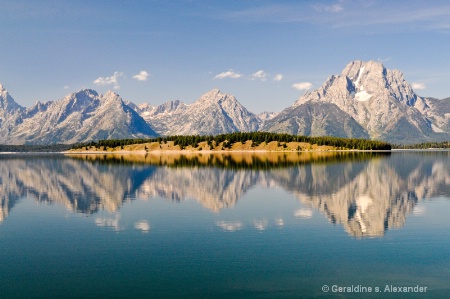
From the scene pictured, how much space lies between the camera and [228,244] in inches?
1759

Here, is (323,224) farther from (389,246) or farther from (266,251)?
(266,251)

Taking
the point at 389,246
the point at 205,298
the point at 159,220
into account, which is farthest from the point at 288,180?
the point at 205,298

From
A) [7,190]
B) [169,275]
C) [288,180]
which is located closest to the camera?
[169,275]

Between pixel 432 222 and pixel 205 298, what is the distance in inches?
1585

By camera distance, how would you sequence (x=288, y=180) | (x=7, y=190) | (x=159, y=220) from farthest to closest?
(x=288, y=180) → (x=7, y=190) → (x=159, y=220)

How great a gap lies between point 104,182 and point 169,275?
85049mm

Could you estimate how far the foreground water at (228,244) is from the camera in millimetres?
32344

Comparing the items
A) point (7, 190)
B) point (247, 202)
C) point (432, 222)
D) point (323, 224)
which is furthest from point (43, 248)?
point (7, 190)

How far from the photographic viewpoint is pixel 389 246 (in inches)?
1721

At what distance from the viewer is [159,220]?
59.4 metres

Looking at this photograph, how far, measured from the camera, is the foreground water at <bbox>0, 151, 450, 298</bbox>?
106 ft

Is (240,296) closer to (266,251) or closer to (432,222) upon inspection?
(266,251)

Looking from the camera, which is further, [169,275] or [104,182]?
[104,182]

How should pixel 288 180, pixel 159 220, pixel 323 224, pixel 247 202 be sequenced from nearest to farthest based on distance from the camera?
pixel 323 224
pixel 159 220
pixel 247 202
pixel 288 180
